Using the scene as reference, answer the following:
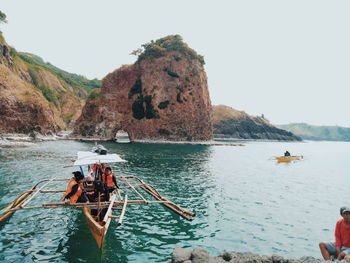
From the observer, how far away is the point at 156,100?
105 metres

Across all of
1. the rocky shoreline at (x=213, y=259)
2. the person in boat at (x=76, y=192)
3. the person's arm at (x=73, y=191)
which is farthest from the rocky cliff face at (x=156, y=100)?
the rocky shoreline at (x=213, y=259)

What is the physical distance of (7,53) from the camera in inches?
4146

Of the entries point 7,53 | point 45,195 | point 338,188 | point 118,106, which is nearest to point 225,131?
point 118,106

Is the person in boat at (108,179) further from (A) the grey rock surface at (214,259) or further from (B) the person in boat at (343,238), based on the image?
(B) the person in boat at (343,238)

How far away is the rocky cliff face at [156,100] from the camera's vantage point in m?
104

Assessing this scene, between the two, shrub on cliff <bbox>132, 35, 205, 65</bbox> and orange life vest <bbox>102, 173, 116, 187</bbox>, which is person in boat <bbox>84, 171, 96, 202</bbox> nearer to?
orange life vest <bbox>102, 173, 116, 187</bbox>

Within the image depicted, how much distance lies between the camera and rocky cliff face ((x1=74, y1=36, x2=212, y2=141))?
4080 inches

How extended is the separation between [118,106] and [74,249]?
100929 mm

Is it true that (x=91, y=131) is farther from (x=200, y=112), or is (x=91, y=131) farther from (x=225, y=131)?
(x=225, y=131)

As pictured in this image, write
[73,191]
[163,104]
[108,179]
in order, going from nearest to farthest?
[73,191] < [108,179] < [163,104]

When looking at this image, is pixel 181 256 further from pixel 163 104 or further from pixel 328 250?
pixel 163 104

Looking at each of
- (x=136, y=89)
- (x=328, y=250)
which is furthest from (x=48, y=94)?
(x=328, y=250)

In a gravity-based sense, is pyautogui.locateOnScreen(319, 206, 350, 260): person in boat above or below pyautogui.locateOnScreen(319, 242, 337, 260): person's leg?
above

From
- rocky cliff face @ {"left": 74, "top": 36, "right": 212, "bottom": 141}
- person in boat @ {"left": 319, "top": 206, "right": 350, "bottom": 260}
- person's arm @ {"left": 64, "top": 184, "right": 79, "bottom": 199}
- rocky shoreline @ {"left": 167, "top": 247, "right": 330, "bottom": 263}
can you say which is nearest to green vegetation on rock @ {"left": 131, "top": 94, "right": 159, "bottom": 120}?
rocky cliff face @ {"left": 74, "top": 36, "right": 212, "bottom": 141}
